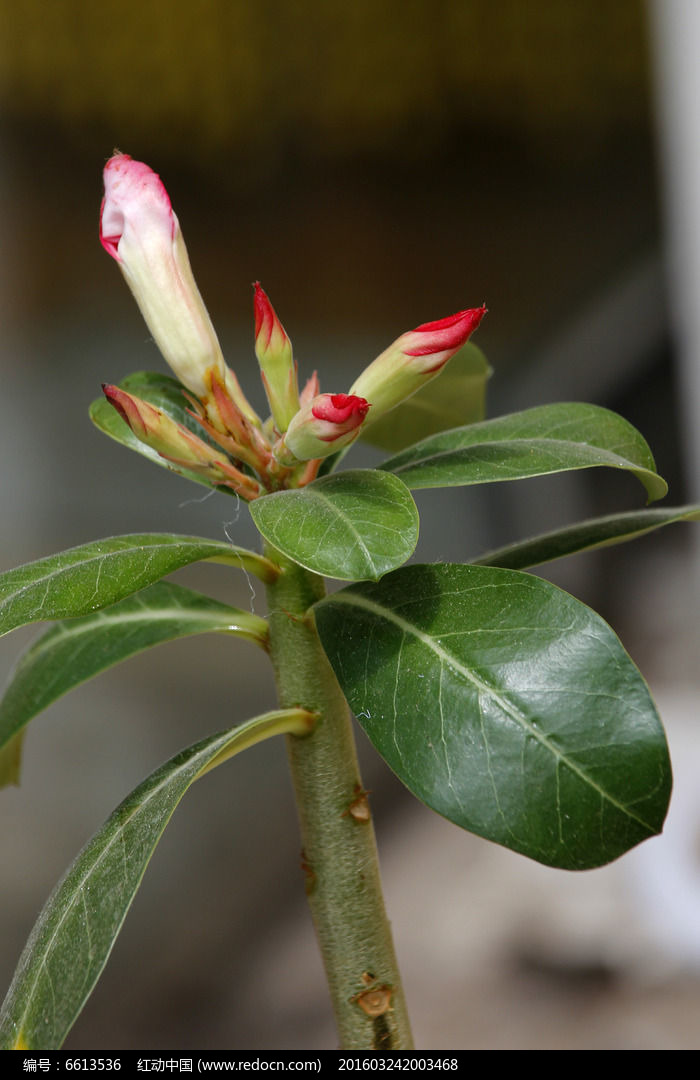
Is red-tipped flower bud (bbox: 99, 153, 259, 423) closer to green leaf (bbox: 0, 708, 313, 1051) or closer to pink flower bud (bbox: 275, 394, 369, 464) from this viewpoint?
pink flower bud (bbox: 275, 394, 369, 464)

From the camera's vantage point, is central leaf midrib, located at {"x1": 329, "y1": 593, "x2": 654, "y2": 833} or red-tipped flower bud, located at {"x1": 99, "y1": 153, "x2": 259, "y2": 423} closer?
central leaf midrib, located at {"x1": 329, "y1": 593, "x2": 654, "y2": 833}

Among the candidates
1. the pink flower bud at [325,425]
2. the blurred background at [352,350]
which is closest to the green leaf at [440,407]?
the pink flower bud at [325,425]

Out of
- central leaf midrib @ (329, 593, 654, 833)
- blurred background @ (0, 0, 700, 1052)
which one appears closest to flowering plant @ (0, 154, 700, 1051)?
central leaf midrib @ (329, 593, 654, 833)

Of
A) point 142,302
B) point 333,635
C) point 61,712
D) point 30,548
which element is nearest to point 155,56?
point 30,548

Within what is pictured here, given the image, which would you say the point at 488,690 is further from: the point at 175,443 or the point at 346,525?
the point at 175,443

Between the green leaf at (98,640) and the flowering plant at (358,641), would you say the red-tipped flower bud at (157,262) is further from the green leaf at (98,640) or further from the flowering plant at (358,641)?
the green leaf at (98,640)
